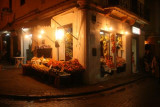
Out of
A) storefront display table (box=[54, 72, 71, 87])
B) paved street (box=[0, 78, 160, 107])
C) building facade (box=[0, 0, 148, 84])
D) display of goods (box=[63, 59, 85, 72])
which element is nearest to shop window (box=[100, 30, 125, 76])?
building facade (box=[0, 0, 148, 84])

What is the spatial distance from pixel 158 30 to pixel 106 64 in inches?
626

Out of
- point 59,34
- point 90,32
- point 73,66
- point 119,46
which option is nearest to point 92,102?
point 73,66

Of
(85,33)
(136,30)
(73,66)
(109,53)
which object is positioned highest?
(136,30)

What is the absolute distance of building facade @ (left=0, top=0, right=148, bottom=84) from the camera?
10234mm

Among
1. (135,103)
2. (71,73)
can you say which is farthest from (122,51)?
(135,103)

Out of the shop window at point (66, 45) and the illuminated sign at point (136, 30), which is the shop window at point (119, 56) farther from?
the shop window at point (66, 45)

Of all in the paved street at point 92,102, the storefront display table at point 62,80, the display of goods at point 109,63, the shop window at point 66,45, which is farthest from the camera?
the display of goods at point 109,63

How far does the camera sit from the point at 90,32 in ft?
33.7

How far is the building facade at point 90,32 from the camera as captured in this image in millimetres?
10234

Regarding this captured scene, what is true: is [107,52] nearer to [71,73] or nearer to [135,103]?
[71,73]

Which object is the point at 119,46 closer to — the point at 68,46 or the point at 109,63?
the point at 109,63

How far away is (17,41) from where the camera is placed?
19.1 m

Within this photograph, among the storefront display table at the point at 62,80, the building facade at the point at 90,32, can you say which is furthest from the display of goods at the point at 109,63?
the storefront display table at the point at 62,80

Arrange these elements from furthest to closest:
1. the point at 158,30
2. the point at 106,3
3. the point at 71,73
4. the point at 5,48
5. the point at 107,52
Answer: the point at 158,30 < the point at 5,48 < the point at 107,52 < the point at 106,3 < the point at 71,73
